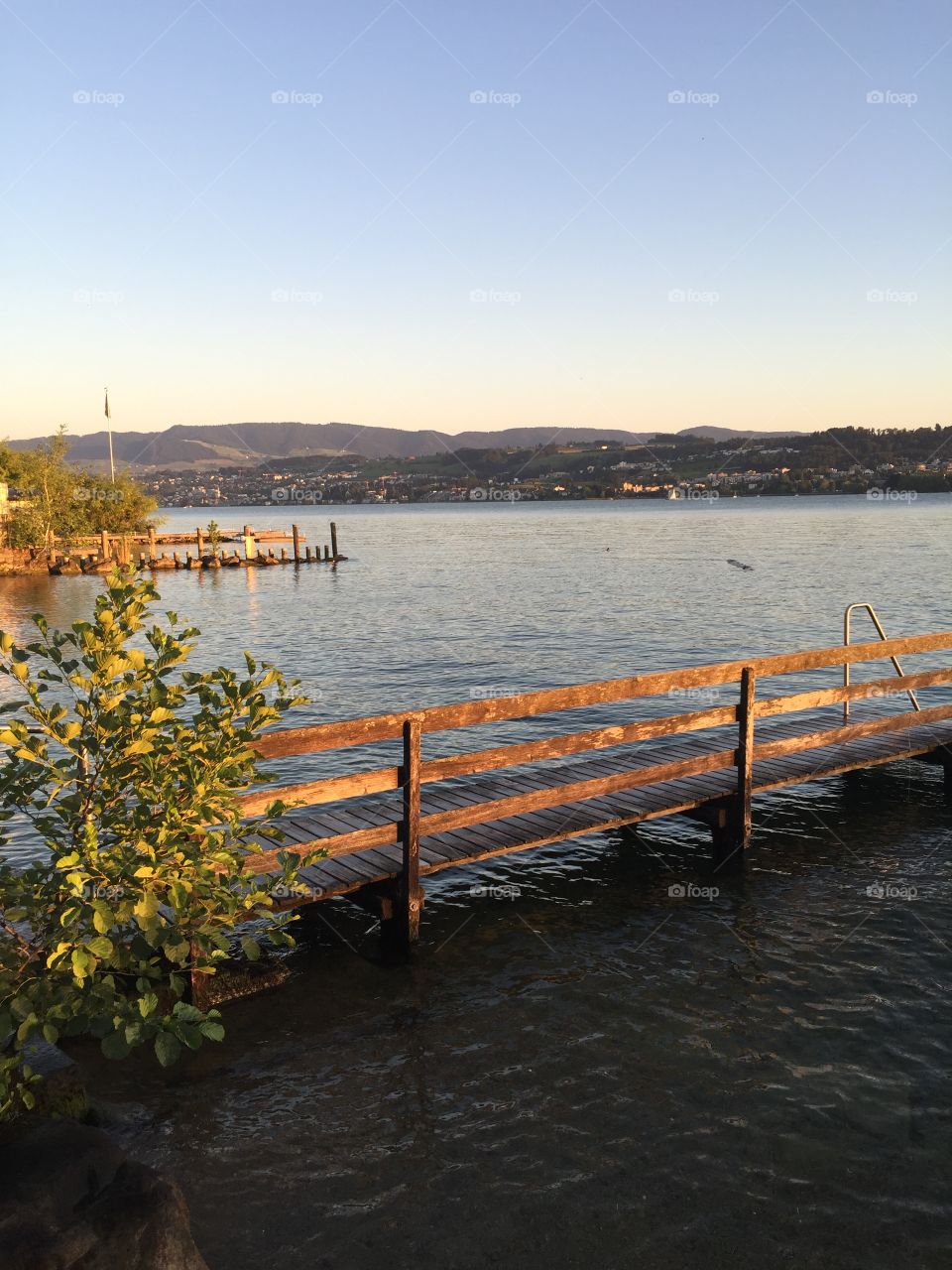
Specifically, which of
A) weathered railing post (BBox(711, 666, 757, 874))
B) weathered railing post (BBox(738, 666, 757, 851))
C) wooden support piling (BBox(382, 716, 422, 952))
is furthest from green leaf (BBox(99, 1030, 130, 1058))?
weathered railing post (BBox(711, 666, 757, 874))

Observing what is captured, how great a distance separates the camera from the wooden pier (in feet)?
33.0

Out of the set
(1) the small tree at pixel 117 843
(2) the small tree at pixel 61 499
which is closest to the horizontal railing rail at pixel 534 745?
(1) the small tree at pixel 117 843

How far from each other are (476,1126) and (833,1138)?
2876 millimetres

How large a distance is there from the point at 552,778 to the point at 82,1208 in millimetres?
8470

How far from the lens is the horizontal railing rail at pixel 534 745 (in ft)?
32.2

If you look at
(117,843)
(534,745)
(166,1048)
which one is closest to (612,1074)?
(534,745)

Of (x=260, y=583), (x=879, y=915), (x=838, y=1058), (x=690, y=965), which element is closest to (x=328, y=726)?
(x=690, y=965)

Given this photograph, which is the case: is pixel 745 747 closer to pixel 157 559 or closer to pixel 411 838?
pixel 411 838

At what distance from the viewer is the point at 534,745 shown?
11172mm

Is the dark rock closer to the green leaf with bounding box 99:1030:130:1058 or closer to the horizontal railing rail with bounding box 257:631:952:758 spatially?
the green leaf with bounding box 99:1030:130:1058

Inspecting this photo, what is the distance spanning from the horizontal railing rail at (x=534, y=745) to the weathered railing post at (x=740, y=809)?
0.02 m

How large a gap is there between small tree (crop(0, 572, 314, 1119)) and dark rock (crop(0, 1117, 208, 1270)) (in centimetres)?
36

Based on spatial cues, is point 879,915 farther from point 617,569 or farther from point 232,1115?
point 617,569

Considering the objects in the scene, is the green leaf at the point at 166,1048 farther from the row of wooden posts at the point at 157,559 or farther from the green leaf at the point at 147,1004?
the row of wooden posts at the point at 157,559
